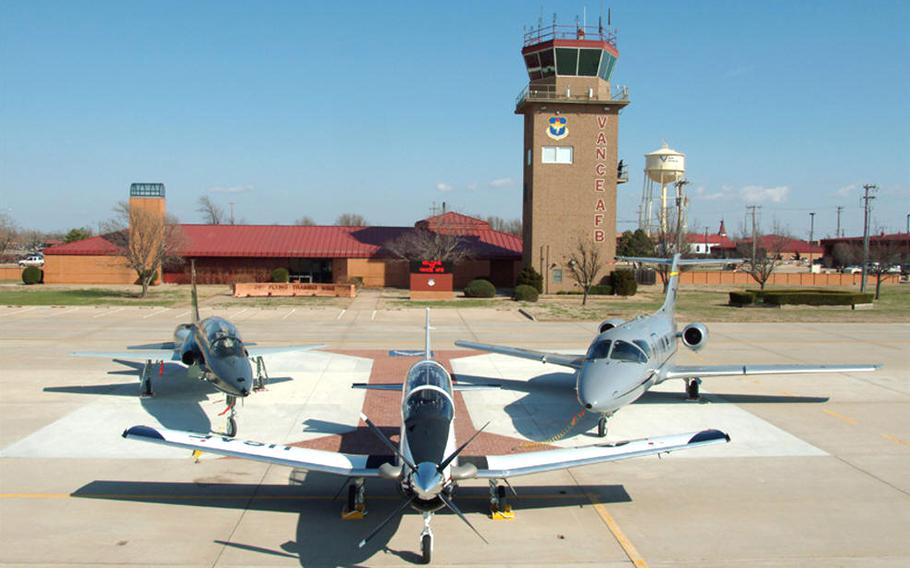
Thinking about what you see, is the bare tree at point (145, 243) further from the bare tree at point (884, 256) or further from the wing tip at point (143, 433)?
the bare tree at point (884, 256)

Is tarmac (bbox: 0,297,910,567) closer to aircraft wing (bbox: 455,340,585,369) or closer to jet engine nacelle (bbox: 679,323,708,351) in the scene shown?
aircraft wing (bbox: 455,340,585,369)

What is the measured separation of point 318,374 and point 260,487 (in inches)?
401

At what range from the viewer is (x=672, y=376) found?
1828 centimetres

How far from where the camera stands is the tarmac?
10156 mm

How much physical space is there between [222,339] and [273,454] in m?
5.65

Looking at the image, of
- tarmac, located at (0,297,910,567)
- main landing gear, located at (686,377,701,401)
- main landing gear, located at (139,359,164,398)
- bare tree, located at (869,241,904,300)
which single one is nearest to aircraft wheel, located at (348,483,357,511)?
tarmac, located at (0,297,910,567)

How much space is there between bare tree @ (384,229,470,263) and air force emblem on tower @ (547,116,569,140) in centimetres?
1248

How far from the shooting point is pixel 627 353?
16234mm

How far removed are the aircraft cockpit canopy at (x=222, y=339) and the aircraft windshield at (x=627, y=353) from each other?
860cm

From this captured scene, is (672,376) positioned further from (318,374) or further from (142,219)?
(142,219)

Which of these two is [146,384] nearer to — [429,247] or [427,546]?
[427,546]

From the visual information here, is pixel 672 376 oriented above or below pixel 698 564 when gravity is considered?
above

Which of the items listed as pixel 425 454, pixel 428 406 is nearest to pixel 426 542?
pixel 425 454

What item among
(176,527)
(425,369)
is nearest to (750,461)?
(425,369)
